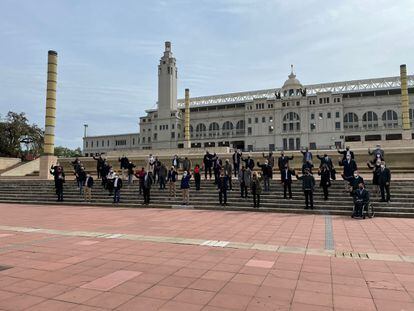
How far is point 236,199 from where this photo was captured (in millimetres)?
14977

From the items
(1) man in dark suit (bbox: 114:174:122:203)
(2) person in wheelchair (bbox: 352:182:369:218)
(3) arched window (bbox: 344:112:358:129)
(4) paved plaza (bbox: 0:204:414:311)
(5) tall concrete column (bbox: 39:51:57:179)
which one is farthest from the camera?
(3) arched window (bbox: 344:112:358:129)

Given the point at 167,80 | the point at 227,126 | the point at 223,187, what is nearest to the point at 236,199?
the point at 223,187

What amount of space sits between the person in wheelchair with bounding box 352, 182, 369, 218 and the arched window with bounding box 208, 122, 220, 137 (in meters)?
78.4

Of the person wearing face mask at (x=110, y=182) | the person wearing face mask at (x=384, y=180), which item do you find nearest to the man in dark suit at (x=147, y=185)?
the person wearing face mask at (x=110, y=182)

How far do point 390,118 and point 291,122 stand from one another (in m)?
21.7

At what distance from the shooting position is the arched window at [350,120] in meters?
77.4

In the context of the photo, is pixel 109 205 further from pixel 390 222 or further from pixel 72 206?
pixel 390 222

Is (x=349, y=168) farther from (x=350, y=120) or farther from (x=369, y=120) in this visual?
(x=369, y=120)

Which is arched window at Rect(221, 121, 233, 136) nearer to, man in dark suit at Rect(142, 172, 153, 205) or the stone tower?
the stone tower

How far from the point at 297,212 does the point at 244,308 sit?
9513 millimetres

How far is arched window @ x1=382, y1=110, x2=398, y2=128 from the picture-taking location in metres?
74.5

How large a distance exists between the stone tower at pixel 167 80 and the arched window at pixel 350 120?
42.2 m

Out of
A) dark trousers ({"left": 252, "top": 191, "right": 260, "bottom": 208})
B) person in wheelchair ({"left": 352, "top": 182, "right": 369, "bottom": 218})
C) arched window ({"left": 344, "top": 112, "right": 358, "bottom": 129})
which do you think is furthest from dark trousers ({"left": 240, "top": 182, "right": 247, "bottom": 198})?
arched window ({"left": 344, "top": 112, "right": 358, "bottom": 129})

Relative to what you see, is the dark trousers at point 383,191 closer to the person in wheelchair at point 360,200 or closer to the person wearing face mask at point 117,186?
the person in wheelchair at point 360,200
